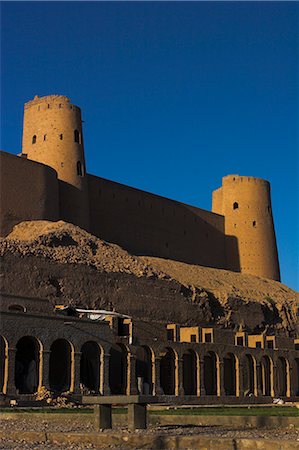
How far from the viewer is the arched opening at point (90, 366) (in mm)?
27641

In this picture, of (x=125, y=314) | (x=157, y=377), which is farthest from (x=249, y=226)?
(x=157, y=377)

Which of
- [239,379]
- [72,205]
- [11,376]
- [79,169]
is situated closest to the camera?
[11,376]

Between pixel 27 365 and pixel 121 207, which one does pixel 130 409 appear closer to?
pixel 27 365

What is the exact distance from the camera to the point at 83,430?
1175cm

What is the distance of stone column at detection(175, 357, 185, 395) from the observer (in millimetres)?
30078

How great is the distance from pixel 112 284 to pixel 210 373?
6666 millimetres

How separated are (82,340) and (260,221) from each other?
28.5 m

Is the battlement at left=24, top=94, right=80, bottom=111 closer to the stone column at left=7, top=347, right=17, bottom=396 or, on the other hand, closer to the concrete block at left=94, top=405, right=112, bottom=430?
the stone column at left=7, top=347, right=17, bottom=396

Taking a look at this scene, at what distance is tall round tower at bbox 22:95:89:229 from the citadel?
0.19 feet

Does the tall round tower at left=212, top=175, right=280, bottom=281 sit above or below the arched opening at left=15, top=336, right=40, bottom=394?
above

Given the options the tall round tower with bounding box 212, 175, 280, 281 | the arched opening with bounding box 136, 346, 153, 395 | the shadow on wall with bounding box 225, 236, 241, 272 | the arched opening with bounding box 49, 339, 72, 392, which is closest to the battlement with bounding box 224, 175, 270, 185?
the tall round tower with bounding box 212, 175, 280, 281

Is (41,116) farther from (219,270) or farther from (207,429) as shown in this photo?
(207,429)

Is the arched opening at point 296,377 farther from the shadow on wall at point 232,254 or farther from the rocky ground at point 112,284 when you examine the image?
the shadow on wall at point 232,254

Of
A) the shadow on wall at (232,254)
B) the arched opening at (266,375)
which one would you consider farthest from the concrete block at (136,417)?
the shadow on wall at (232,254)
